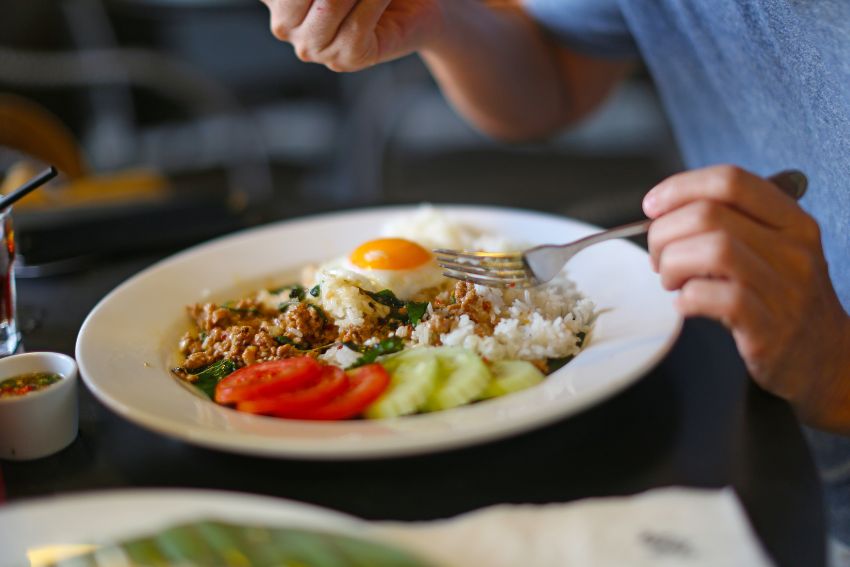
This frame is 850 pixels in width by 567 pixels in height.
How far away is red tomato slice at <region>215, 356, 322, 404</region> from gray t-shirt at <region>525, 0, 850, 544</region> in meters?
1.08

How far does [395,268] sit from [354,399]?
54cm

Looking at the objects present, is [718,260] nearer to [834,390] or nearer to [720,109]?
[834,390]

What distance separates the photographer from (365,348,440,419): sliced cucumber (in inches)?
48.3

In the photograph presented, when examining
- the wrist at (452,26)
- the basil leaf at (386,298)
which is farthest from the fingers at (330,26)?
the basil leaf at (386,298)

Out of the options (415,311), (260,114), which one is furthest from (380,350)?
(260,114)

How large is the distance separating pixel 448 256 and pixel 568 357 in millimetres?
377

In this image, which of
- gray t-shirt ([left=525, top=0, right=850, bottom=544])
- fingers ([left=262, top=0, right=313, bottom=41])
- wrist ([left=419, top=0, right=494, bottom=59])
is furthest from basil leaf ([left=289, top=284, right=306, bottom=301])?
gray t-shirt ([left=525, top=0, right=850, bottom=544])

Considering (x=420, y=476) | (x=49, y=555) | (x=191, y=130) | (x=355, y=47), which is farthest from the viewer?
(x=191, y=130)

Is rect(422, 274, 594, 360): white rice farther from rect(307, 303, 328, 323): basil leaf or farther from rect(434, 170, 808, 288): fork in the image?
rect(307, 303, 328, 323): basil leaf

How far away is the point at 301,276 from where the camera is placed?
6.63ft

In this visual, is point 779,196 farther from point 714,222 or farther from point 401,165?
point 401,165

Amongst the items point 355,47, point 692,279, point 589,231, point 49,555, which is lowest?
point 589,231

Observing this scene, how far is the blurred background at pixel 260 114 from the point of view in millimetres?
4734

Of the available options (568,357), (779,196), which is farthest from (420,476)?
(779,196)
